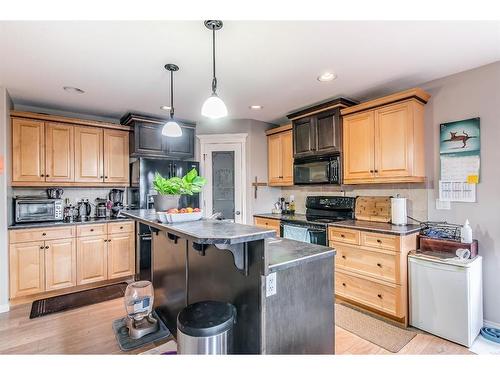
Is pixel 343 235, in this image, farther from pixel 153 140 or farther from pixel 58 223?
pixel 58 223

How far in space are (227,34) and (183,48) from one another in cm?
43

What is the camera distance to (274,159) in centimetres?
445

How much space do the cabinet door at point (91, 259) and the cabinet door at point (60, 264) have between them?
7 cm

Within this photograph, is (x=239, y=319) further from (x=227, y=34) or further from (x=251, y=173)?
(x=251, y=173)

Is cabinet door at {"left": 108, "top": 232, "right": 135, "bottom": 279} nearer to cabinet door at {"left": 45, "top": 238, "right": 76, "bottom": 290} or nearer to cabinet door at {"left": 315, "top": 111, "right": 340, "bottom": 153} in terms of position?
cabinet door at {"left": 45, "top": 238, "right": 76, "bottom": 290}

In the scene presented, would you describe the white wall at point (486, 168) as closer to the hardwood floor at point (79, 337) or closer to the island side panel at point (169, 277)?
the hardwood floor at point (79, 337)

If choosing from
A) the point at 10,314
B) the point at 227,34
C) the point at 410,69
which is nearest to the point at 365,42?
the point at 410,69

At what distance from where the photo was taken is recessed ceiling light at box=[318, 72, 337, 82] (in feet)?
8.84

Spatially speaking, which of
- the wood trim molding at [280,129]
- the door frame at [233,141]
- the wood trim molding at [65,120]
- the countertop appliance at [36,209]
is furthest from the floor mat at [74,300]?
the wood trim molding at [280,129]

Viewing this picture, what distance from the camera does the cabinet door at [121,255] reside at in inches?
147

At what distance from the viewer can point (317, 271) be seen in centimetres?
173

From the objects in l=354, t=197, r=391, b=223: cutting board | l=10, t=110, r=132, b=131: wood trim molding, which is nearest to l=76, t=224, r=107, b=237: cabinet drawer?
l=10, t=110, r=132, b=131: wood trim molding

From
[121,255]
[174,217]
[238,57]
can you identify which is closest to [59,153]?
[121,255]

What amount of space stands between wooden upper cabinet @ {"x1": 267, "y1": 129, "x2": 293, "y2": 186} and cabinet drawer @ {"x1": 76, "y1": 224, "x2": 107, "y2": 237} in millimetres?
2642
